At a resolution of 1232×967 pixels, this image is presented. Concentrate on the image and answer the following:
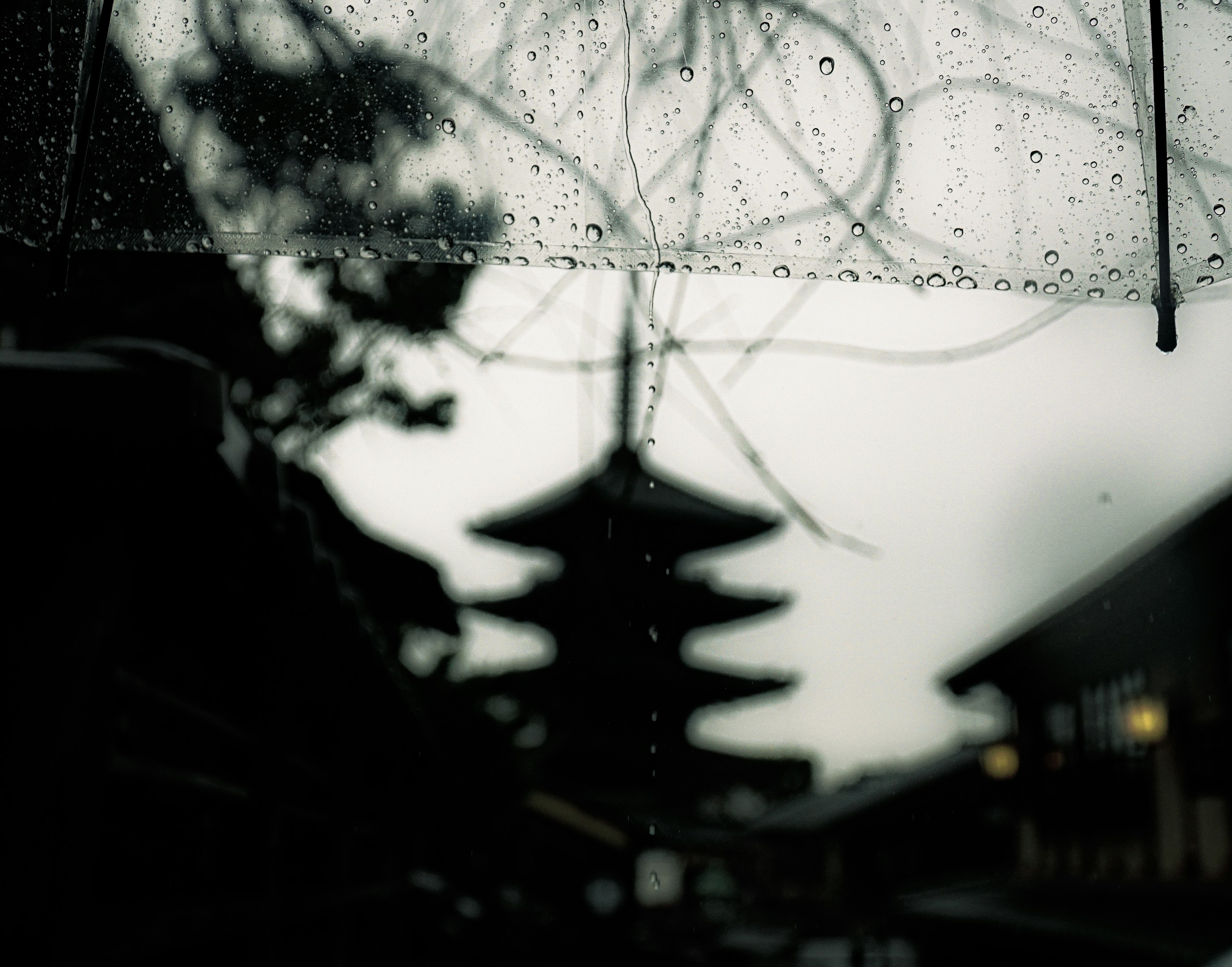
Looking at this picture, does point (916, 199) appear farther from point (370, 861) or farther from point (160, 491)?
point (370, 861)

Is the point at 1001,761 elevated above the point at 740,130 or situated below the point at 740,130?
below

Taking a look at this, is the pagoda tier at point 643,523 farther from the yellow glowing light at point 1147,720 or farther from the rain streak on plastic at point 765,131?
the rain streak on plastic at point 765,131

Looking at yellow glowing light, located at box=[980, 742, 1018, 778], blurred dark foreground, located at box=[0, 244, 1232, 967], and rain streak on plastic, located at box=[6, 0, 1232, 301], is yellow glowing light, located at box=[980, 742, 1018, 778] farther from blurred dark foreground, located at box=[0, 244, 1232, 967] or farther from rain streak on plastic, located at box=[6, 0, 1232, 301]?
rain streak on plastic, located at box=[6, 0, 1232, 301]

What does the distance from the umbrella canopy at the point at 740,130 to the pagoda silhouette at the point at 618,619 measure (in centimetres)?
1176

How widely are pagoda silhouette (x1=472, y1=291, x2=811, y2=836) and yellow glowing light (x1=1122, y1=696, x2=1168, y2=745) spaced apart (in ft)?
21.9

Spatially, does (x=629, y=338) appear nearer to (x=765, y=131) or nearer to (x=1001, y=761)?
(x=765, y=131)

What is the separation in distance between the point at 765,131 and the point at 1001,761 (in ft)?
39.5

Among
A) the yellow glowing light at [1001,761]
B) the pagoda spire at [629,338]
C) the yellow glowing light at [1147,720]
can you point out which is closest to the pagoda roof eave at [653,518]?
the yellow glowing light at [1001,761]

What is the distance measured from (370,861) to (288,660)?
3047mm

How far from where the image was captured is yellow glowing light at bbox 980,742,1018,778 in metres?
11.3

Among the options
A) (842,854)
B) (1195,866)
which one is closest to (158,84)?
(1195,866)

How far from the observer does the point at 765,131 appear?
58.0 inches

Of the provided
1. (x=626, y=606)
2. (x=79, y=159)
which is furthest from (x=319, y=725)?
(x=626, y=606)

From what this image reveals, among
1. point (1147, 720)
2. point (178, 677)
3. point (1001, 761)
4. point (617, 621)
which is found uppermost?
point (617, 621)
